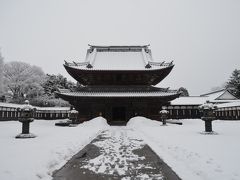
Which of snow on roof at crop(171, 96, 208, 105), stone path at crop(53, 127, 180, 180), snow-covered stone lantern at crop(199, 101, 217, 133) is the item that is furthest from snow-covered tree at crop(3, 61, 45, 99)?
stone path at crop(53, 127, 180, 180)

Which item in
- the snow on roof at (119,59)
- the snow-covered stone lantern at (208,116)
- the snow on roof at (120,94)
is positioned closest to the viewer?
the snow-covered stone lantern at (208,116)

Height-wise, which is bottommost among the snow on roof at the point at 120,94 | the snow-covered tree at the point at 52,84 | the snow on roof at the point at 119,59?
the snow on roof at the point at 120,94

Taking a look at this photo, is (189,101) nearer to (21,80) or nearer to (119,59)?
(119,59)

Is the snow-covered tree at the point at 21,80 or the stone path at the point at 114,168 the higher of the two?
the snow-covered tree at the point at 21,80

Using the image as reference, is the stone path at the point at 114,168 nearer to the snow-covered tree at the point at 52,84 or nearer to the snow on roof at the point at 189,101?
the snow on roof at the point at 189,101

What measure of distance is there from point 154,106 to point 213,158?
22363 mm

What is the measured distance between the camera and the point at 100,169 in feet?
19.7

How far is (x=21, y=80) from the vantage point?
5247cm

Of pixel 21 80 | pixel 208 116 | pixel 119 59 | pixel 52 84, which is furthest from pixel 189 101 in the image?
pixel 21 80

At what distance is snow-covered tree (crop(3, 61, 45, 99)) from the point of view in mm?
50906

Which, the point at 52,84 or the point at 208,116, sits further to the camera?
the point at 52,84

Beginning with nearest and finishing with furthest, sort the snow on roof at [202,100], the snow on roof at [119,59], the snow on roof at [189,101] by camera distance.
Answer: the snow on roof at [119,59]
the snow on roof at [189,101]
the snow on roof at [202,100]

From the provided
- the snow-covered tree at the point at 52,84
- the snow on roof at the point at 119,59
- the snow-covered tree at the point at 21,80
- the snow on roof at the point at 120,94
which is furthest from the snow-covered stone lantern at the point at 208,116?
the snow-covered tree at the point at 21,80

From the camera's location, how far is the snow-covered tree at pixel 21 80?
167 feet
